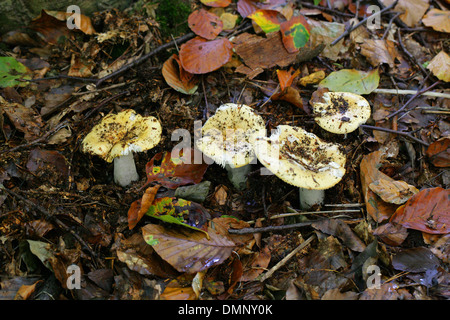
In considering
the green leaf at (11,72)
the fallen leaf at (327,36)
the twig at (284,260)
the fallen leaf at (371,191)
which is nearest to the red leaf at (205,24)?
the fallen leaf at (327,36)

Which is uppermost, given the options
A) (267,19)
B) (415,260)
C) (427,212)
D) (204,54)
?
(267,19)

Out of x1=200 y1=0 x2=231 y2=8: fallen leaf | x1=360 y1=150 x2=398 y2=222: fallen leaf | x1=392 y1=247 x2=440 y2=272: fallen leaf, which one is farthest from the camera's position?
x1=200 y1=0 x2=231 y2=8: fallen leaf

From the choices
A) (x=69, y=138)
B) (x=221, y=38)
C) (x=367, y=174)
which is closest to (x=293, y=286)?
(x=367, y=174)

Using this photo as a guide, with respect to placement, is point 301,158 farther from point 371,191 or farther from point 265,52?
point 265,52

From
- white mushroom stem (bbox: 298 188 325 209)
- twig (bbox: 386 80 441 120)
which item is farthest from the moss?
twig (bbox: 386 80 441 120)

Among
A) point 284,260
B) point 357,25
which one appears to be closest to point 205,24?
point 357,25

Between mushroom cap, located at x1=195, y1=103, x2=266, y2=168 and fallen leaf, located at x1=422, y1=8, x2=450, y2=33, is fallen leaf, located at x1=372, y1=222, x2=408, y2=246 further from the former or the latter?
fallen leaf, located at x1=422, y1=8, x2=450, y2=33
